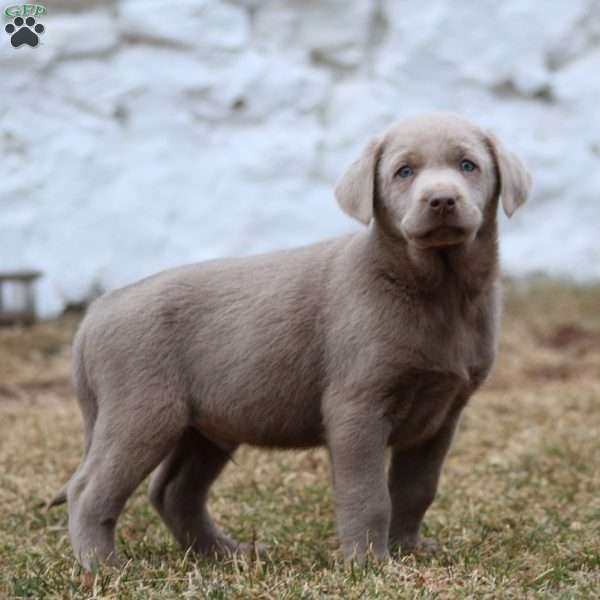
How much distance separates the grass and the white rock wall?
7.99 feet

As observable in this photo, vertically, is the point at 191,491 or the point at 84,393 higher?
the point at 84,393

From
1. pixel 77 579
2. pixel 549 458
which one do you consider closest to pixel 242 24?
pixel 549 458

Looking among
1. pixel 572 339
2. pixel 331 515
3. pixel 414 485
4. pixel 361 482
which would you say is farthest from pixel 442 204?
pixel 572 339

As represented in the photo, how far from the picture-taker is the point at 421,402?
13.1 feet

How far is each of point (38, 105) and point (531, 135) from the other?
4.68 m

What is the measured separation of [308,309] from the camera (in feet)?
13.5

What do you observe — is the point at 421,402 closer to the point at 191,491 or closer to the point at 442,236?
the point at 442,236

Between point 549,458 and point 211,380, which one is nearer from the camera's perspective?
point 211,380

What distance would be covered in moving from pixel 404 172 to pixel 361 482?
1011 millimetres

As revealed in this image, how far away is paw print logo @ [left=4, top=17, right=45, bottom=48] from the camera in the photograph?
23.8 ft

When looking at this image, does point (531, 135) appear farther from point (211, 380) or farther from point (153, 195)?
point (211, 380)
